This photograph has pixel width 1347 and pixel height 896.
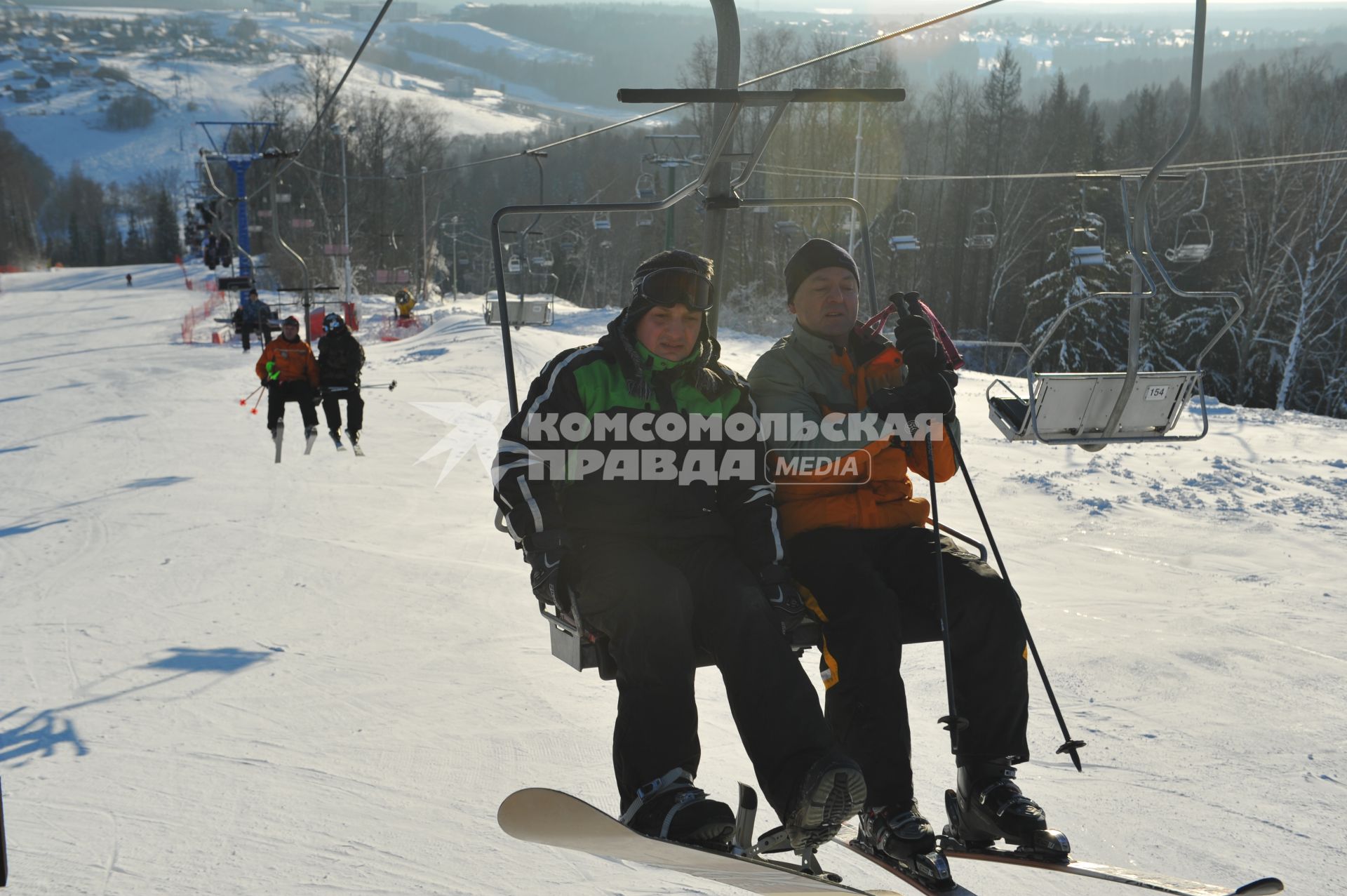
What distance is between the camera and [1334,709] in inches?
253

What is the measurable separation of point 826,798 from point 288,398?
9237 mm

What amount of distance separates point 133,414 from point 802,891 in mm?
17375

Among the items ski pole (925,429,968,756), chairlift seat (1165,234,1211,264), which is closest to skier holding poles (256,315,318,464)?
chairlift seat (1165,234,1211,264)

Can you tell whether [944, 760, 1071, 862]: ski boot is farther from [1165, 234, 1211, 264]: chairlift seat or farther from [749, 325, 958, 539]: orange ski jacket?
[1165, 234, 1211, 264]: chairlift seat

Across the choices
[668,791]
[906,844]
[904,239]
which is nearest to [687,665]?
[668,791]

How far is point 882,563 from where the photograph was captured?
3.14m

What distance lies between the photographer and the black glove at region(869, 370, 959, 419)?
9.98ft

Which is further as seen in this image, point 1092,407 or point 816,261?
point 1092,407

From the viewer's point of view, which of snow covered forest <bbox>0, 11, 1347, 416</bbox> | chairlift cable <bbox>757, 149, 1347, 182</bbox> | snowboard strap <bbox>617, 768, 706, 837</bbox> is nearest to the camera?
snowboard strap <bbox>617, 768, 706, 837</bbox>

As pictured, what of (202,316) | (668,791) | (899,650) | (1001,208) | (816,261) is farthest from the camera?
(202,316)

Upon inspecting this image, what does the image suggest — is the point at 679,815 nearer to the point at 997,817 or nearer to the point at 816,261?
the point at 997,817

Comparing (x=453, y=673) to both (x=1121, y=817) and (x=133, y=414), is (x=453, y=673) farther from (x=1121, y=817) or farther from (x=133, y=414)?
(x=133, y=414)

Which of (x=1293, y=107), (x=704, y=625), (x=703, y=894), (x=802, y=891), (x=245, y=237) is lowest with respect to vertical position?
(x=703, y=894)

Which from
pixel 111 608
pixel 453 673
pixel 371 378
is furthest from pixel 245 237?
pixel 453 673
